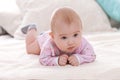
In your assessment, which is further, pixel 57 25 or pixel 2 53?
pixel 2 53

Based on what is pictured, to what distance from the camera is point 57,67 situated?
3.78ft

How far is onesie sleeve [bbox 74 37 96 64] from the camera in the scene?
1176 mm

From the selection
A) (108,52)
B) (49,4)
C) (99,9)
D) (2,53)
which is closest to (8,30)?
(49,4)

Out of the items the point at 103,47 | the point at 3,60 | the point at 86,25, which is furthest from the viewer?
the point at 86,25

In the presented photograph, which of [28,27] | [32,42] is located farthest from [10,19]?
[32,42]

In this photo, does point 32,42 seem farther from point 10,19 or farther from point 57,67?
point 10,19

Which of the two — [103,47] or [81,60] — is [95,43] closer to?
[103,47]

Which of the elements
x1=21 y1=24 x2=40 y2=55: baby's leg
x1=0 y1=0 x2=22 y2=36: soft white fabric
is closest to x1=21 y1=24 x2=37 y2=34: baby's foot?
x1=21 y1=24 x2=40 y2=55: baby's leg

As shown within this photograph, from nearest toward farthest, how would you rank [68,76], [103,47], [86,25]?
[68,76], [103,47], [86,25]

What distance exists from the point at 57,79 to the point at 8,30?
2.42 feet

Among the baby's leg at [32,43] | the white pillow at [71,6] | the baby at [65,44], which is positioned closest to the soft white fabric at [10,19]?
the white pillow at [71,6]

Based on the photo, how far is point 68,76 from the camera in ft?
3.53

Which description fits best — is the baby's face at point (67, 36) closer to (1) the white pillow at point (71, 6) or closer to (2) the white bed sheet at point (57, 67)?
(2) the white bed sheet at point (57, 67)

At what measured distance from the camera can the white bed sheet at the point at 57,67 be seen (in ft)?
3.55
